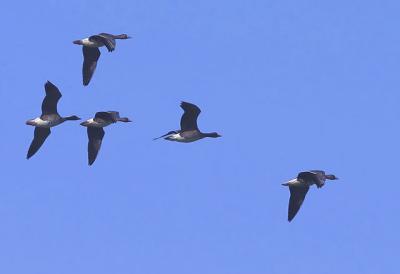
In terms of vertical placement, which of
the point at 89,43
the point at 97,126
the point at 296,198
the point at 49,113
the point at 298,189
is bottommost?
the point at 296,198

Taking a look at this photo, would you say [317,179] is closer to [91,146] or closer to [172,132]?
[172,132]

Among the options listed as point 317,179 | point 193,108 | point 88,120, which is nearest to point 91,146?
point 88,120

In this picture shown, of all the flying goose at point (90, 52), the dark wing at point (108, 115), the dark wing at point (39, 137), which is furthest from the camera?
the dark wing at point (39, 137)

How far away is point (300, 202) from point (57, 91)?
1480 centimetres

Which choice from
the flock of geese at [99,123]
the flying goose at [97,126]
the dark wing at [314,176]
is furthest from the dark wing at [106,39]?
the dark wing at [314,176]

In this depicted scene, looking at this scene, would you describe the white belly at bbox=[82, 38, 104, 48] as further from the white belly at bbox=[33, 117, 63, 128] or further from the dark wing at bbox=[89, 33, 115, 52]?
the white belly at bbox=[33, 117, 63, 128]

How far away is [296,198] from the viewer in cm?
8175

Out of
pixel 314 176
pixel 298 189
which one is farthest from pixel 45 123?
pixel 314 176

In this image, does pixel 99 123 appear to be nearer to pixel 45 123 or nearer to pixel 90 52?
pixel 45 123

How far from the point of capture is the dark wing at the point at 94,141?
85250 mm

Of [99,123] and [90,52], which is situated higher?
[90,52]

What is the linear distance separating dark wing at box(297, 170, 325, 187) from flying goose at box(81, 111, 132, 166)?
33.7 ft

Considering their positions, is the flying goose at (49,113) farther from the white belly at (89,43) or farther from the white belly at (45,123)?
the white belly at (89,43)

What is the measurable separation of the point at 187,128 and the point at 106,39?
6.41 meters
